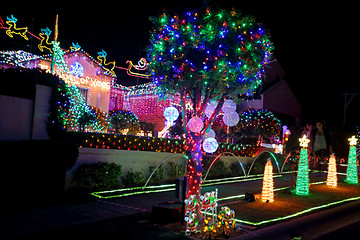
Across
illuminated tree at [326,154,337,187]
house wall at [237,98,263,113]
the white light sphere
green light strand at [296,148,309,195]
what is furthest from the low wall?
house wall at [237,98,263,113]

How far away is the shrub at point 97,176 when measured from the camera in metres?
9.55

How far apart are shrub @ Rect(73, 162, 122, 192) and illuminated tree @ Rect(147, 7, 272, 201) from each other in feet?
12.0

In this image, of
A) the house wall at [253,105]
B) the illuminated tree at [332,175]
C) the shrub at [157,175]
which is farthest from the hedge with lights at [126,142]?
the house wall at [253,105]

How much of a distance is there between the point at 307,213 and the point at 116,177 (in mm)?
5617

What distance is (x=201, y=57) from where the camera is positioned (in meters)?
6.89

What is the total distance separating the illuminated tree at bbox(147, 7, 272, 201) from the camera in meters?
6.86

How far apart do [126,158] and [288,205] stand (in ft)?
17.4

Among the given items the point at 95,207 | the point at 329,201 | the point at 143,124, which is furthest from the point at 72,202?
the point at 143,124

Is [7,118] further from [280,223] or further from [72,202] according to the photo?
[280,223]

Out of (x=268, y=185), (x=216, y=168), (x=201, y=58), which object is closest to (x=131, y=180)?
(x=216, y=168)

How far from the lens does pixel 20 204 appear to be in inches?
301

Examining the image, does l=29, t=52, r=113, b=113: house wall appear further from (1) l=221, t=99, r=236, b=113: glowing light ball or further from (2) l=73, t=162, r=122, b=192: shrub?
(1) l=221, t=99, r=236, b=113: glowing light ball

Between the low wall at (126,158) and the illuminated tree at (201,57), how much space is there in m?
3.79

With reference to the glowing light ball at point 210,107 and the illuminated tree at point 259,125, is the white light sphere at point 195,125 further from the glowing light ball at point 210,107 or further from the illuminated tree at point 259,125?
the illuminated tree at point 259,125
